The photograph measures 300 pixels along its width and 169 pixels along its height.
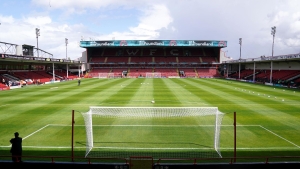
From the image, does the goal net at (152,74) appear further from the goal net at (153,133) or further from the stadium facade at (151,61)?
the goal net at (153,133)

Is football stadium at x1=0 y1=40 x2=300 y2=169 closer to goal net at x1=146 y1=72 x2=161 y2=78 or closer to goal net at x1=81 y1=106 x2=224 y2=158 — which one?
goal net at x1=81 y1=106 x2=224 y2=158

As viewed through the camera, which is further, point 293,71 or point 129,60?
point 129,60

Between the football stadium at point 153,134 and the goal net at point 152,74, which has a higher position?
the goal net at point 152,74

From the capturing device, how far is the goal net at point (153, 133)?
11.3 metres

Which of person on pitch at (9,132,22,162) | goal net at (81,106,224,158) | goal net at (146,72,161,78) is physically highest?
goal net at (146,72,161,78)

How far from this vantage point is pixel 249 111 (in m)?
19.5

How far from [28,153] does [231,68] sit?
237 feet

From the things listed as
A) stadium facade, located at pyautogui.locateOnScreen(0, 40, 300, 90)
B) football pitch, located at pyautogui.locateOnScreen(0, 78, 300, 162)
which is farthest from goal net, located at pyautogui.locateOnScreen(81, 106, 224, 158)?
stadium facade, located at pyautogui.locateOnScreen(0, 40, 300, 90)

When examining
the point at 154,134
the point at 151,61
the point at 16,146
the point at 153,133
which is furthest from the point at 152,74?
the point at 16,146

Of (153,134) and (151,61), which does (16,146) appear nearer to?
(153,134)

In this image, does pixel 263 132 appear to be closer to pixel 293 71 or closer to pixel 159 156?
pixel 159 156

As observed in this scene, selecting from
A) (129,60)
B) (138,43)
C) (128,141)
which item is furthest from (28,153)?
(129,60)

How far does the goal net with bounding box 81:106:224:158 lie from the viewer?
11320 millimetres

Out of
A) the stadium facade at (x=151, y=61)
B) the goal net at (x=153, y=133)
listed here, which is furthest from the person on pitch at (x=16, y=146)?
the stadium facade at (x=151, y=61)
